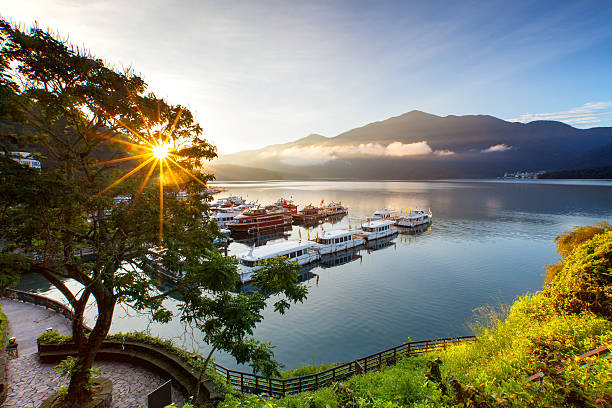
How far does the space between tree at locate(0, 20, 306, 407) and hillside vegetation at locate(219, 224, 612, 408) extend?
399 cm

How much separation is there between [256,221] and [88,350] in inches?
2337

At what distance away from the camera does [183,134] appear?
10969mm

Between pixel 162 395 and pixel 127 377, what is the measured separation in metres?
4.93

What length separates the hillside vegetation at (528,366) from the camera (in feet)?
17.9

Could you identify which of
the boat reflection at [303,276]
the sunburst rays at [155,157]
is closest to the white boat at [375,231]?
the boat reflection at [303,276]

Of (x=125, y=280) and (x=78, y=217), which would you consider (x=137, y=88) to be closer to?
(x=78, y=217)

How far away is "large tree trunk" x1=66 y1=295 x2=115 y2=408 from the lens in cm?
995

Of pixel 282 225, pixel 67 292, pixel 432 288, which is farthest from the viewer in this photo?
pixel 282 225

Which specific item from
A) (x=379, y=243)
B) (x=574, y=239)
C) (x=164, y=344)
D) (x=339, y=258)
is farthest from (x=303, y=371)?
(x=379, y=243)

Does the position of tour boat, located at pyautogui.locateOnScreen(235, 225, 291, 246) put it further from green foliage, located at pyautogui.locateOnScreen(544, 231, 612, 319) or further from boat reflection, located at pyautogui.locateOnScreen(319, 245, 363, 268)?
green foliage, located at pyautogui.locateOnScreen(544, 231, 612, 319)

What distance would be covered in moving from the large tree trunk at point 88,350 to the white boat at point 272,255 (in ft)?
74.9

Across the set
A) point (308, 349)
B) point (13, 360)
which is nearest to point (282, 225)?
point (308, 349)

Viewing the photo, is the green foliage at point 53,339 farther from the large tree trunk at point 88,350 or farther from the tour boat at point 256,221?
the tour boat at point 256,221

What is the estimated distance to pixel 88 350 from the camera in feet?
33.4
